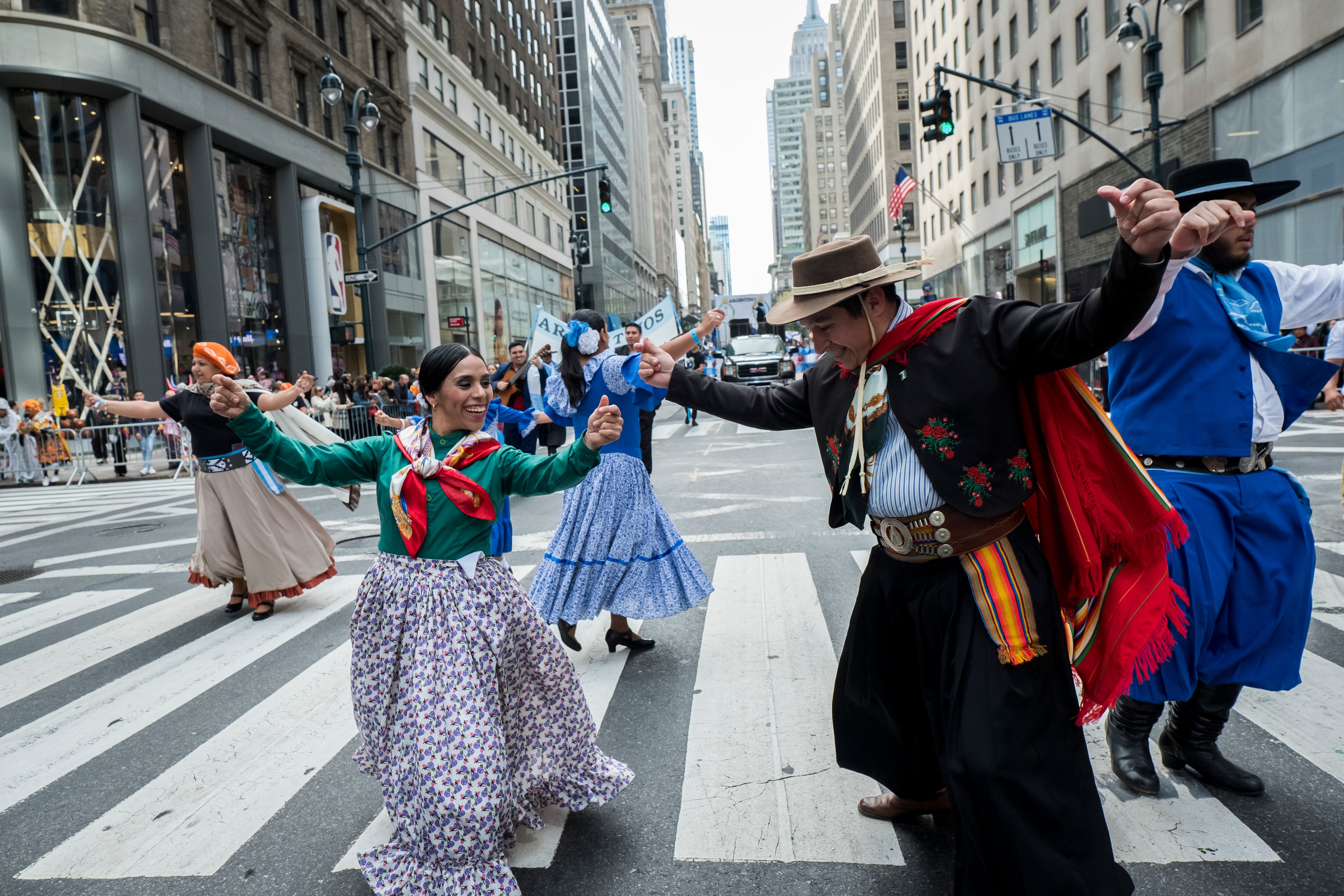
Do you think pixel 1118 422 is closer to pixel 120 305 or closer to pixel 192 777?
pixel 192 777

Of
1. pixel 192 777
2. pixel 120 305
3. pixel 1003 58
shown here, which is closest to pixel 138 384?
pixel 120 305

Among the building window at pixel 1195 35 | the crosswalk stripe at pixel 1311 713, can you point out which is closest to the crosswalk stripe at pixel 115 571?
the crosswalk stripe at pixel 1311 713

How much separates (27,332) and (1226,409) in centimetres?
2399

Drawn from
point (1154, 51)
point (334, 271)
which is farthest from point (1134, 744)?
point (334, 271)

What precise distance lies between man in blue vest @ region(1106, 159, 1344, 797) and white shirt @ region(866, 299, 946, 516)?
1092 mm

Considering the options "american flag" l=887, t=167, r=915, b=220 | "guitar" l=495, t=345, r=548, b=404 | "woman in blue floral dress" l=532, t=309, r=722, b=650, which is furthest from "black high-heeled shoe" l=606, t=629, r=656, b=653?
"american flag" l=887, t=167, r=915, b=220

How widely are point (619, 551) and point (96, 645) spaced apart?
3.83 metres

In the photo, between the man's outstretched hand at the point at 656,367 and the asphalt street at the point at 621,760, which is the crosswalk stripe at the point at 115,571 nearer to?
the asphalt street at the point at 621,760

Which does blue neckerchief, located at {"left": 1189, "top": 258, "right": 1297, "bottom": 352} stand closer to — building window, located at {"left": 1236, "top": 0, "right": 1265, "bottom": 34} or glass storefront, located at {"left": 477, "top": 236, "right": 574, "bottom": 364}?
building window, located at {"left": 1236, "top": 0, "right": 1265, "bottom": 34}

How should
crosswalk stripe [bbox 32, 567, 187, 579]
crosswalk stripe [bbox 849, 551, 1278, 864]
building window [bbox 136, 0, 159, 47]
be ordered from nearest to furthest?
crosswalk stripe [bbox 849, 551, 1278, 864] → crosswalk stripe [bbox 32, 567, 187, 579] → building window [bbox 136, 0, 159, 47]

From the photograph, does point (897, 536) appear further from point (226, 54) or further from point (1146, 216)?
point (226, 54)

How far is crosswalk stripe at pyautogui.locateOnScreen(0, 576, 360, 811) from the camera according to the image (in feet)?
13.4

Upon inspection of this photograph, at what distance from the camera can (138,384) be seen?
21.6 m

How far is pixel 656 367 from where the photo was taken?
3.26 meters
